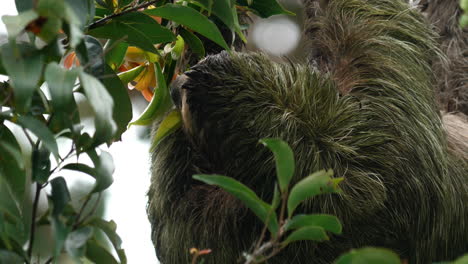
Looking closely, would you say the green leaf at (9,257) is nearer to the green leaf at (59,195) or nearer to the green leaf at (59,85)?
the green leaf at (59,195)

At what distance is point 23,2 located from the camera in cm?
117

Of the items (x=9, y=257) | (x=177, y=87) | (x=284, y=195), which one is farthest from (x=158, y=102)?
(x=9, y=257)

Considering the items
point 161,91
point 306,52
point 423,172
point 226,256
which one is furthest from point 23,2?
point 306,52

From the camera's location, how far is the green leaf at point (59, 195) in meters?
0.97

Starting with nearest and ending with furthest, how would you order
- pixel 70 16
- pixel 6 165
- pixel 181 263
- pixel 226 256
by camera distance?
pixel 70 16 → pixel 6 165 → pixel 226 256 → pixel 181 263

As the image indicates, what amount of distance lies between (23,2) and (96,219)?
39 centimetres

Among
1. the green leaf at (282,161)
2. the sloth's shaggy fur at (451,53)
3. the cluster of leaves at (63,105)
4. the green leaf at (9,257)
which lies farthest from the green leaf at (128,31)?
the sloth's shaggy fur at (451,53)

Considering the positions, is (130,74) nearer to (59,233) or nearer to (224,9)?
(224,9)

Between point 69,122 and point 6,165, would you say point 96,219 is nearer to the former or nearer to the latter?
point 69,122

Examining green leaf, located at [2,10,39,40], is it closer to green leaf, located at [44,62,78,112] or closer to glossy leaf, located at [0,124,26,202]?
green leaf, located at [44,62,78,112]

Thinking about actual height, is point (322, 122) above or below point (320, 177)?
below

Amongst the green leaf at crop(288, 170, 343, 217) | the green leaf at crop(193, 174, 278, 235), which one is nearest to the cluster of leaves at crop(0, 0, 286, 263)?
the green leaf at crop(193, 174, 278, 235)

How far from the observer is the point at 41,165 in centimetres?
108

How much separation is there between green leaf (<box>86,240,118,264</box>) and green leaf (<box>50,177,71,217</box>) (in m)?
0.20
